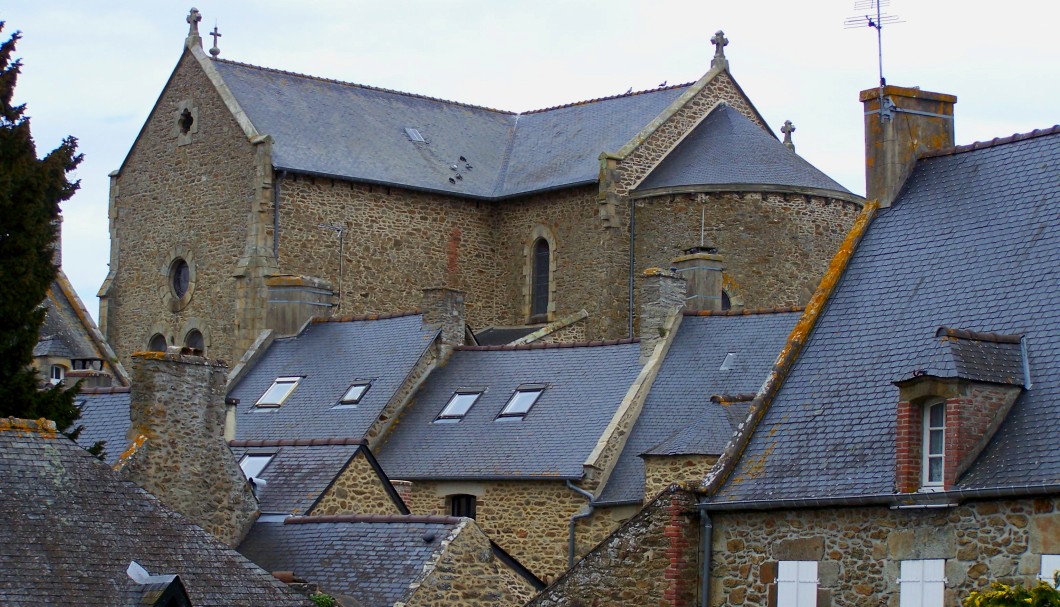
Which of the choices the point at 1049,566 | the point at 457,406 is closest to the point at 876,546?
the point at 1049,566

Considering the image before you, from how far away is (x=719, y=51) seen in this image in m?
43.4

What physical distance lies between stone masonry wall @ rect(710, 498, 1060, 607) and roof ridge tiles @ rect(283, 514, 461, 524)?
423 cm

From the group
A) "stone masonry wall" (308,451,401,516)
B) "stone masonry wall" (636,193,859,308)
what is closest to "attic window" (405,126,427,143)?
"stone masonry wall" (636,193,859,308)

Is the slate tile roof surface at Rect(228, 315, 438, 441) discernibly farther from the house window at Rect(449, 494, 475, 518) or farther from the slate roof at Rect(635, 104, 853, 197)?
the slate roof at Rect(635, 104, 853, 197)

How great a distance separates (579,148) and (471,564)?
21367mm

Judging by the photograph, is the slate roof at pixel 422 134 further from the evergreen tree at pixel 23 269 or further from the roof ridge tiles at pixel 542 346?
the evergreen tree at pixel 23 269

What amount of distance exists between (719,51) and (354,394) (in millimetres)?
13500

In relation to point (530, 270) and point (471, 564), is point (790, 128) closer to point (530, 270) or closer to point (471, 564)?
point (530, 270)

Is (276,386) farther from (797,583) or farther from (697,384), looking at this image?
(797,583)

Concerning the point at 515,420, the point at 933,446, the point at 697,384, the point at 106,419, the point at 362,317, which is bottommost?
the point at 933,446

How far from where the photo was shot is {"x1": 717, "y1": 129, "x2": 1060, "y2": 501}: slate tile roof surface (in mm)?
18672

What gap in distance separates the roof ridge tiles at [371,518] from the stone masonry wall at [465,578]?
0.32 meters

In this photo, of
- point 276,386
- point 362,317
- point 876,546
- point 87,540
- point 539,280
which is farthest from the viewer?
point 539,280

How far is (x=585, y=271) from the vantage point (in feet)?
135
